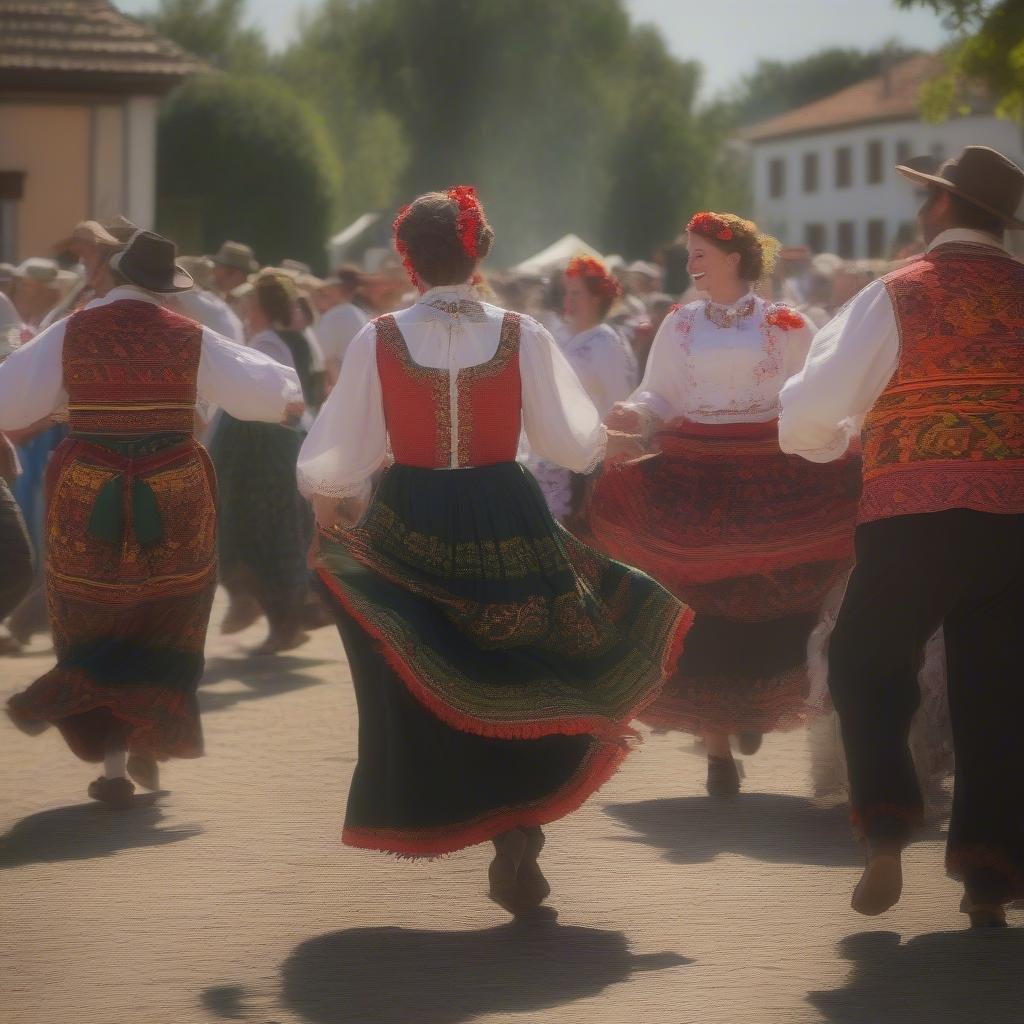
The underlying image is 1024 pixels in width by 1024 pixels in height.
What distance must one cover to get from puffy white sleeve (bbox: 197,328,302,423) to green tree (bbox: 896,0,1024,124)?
23.9 feet

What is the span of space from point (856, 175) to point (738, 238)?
8333 cm

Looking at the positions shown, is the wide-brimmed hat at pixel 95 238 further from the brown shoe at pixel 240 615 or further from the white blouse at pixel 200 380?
the brown shoe at pixel 240 615

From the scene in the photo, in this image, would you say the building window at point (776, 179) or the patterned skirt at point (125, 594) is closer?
the patterned skirt at point (125, 594)

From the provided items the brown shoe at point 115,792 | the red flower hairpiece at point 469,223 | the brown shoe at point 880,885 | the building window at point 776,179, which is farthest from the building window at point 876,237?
the brown shoe at point 880,885

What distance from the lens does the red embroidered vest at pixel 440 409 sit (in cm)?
623

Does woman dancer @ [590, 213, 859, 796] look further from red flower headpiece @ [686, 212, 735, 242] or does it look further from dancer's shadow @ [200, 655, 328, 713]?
dancer's shadow @ [200, 655, 328, 713]

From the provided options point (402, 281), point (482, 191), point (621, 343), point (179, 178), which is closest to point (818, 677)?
point (621, 343)

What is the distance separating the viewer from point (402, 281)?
16047mm

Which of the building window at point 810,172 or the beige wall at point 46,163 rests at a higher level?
the building window at point 810,172

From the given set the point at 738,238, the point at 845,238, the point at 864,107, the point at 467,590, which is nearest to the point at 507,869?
the point at 467,590

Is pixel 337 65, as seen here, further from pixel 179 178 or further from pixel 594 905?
pixel 594 905

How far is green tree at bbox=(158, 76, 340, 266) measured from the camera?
137 ft

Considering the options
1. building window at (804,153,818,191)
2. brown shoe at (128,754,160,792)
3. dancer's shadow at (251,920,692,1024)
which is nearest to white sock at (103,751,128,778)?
brown shoe at (128,754,160,792)

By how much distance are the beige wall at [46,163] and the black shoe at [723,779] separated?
20.8 m
